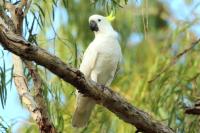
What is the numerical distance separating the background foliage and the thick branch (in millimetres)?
307

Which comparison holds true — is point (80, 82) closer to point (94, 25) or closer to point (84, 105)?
point (84, 105)

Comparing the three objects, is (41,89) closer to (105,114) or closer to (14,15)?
(14,15)

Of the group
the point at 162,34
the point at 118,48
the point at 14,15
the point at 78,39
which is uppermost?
the point at 14,15

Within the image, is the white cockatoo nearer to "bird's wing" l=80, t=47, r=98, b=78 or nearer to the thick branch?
"bird's wing" l=80, t=47, r=98, b=78

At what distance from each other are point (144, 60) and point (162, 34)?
913mm

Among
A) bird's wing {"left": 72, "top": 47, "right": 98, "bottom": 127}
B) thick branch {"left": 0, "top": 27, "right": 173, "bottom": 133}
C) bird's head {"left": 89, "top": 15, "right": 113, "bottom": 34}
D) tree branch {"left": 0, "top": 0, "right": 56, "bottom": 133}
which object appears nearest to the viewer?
thick branch {"left": 0, "top": 27, "right": 173, "bottom": 133}

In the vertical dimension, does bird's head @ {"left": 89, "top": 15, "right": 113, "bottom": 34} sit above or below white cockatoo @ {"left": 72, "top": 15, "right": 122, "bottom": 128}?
above

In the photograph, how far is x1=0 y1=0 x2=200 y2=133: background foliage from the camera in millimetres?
2883

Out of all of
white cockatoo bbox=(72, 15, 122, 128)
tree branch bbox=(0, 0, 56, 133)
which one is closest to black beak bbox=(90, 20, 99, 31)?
white cockatoo bbox=(72, 15, 122, 128)

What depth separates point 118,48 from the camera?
10.8 ft

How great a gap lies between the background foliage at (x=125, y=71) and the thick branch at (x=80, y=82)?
307 millimetres

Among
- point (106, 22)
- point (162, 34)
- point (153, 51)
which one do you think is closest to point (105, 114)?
point (106, 22)

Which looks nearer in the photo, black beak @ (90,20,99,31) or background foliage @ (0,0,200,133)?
background foliage @ (0,0,200,133)

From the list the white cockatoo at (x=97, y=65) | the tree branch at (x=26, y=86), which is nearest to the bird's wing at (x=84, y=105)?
the white cockatoo at (x=97, y=65)
